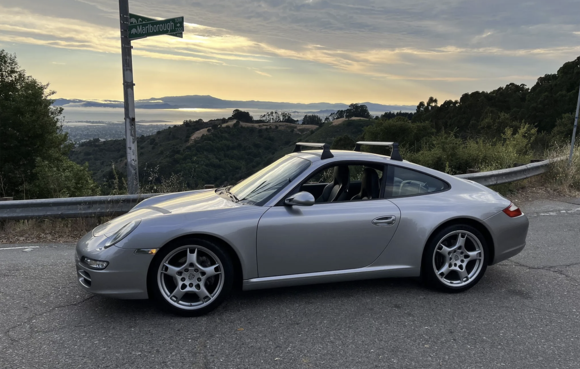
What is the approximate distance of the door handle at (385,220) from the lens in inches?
162

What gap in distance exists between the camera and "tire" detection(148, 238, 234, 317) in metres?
3.68

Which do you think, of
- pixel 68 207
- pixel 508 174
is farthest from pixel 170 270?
pixel 508 174

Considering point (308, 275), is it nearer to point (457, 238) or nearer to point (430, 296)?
point (430, 296)

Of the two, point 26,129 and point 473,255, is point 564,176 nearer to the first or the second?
point 473,255

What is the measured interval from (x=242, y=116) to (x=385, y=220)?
4452 inches

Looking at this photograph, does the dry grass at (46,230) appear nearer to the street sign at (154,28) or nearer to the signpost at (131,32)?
the signpost at (131,32)

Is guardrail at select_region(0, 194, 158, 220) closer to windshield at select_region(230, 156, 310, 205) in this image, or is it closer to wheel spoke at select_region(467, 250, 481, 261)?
windshield at select_region(230, 156, 310, 205)

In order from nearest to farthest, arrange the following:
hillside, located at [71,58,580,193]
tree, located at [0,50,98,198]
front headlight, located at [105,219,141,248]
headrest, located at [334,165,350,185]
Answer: front headlight, located at [105,219,141,248] < headrest, located at [334,165,350,185] < tree, located at [0,50,98,198] < hillside, located at [71,58,580,193]

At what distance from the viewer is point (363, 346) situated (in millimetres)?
3258

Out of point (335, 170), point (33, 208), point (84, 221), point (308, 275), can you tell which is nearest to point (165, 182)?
point (84, 221)

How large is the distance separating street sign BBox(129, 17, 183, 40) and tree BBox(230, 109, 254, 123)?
10398 centimetres

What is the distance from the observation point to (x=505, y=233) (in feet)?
14.6

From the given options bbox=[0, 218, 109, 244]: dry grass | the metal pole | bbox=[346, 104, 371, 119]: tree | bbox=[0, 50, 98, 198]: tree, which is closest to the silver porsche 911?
bbox=[0, 218, 109, 244]: dry grass

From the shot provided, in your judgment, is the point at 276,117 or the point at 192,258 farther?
the point at 276,117
